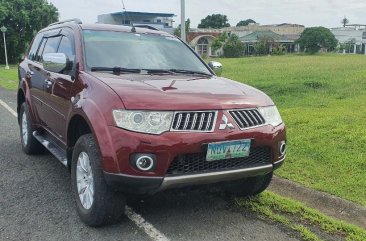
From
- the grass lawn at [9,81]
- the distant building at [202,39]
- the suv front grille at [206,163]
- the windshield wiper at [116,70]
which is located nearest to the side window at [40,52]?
the windshield wiper at [116,70]

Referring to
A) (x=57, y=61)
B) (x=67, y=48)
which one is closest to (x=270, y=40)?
(x=67, y=48)

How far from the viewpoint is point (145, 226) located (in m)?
3.98

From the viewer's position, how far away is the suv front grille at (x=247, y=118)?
3764mm

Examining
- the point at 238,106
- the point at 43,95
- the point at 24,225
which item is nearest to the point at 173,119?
the point at 238,106

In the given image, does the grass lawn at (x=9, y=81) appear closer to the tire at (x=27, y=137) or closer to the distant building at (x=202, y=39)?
the tire at (x=27, y=137)

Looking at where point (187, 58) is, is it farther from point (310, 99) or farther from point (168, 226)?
point (310, 99)

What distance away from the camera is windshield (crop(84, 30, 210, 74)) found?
4.66 m

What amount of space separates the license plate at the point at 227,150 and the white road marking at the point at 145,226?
0.81 metres

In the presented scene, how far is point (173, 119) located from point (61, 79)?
1767mm

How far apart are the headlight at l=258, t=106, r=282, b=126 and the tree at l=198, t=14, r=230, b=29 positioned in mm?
119004

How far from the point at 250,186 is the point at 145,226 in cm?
123

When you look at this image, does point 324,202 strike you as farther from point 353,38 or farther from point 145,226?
point 353,38

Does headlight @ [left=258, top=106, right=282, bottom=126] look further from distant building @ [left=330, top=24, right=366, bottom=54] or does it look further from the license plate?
distant building @ [left=330, top=24, right=366, bottom=54]

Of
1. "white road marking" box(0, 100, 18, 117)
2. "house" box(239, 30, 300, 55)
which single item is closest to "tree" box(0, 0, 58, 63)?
"house" box(239, 30, 300, 55)
